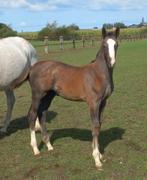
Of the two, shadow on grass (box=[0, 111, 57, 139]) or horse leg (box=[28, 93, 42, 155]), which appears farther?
shadow on grass (box=[0, 111, 57, 139])

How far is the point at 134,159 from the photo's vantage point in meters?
7.23

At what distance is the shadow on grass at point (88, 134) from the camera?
8500 millimetres

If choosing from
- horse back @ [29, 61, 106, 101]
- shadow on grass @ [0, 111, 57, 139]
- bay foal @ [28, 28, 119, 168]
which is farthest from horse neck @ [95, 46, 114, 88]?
shadow on grass @ [0, 111, 57, 139]

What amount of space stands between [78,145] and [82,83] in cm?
147

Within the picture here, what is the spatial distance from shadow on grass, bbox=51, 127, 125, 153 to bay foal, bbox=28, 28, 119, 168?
915 mm

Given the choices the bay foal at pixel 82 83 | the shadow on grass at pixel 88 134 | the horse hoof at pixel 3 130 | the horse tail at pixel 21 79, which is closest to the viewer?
the bay foal at pixel 82 83

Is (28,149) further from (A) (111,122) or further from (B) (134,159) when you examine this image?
(A) (111,122)

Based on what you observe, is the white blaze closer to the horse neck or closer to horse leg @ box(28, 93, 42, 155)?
the horse neck

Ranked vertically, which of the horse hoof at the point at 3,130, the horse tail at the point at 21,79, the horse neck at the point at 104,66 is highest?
the horse neck at the point at 104,66

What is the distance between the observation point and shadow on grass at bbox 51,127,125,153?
27.9ft

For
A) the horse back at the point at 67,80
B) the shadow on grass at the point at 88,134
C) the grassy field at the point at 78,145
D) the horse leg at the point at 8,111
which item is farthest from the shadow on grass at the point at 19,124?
the horse back at the point at 67,80

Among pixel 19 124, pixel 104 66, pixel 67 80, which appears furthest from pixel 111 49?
pixel 19 124

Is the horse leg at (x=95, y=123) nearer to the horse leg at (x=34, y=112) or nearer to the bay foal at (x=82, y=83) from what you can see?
the bay foal at (x=82, y=83)

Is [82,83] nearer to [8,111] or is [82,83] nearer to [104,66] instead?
[104,66]
